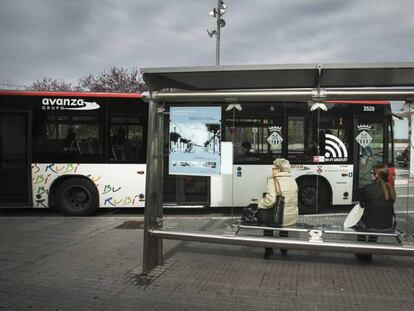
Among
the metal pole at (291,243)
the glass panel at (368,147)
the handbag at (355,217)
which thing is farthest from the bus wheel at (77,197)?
the handbag at (355,217)

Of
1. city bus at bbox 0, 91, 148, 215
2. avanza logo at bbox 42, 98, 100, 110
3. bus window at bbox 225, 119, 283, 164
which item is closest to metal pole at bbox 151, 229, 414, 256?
bus window at bbox 225, 119, 283, 164

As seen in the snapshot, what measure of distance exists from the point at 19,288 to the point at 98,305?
3.66 feet

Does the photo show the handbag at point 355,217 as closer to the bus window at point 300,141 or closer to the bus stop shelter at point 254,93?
the bus stop shelter at point 254,93

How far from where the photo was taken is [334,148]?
10.0 meters

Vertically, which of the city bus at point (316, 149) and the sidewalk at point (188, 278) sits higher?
the city bus at point (316, 149)

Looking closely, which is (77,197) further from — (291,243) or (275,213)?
(291,243)

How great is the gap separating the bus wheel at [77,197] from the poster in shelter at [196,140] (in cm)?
461

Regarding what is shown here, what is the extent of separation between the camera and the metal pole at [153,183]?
5.80 m

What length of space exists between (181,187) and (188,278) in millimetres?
2192

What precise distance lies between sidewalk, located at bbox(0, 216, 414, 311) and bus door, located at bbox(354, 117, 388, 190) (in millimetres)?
2720

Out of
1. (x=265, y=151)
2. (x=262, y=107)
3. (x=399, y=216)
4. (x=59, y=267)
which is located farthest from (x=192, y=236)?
(x=399, y=216)

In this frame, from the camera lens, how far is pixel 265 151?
9.69m

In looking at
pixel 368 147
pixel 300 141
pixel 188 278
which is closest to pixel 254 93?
pixel 188 278

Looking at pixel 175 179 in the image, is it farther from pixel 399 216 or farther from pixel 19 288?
pixel 399 216
